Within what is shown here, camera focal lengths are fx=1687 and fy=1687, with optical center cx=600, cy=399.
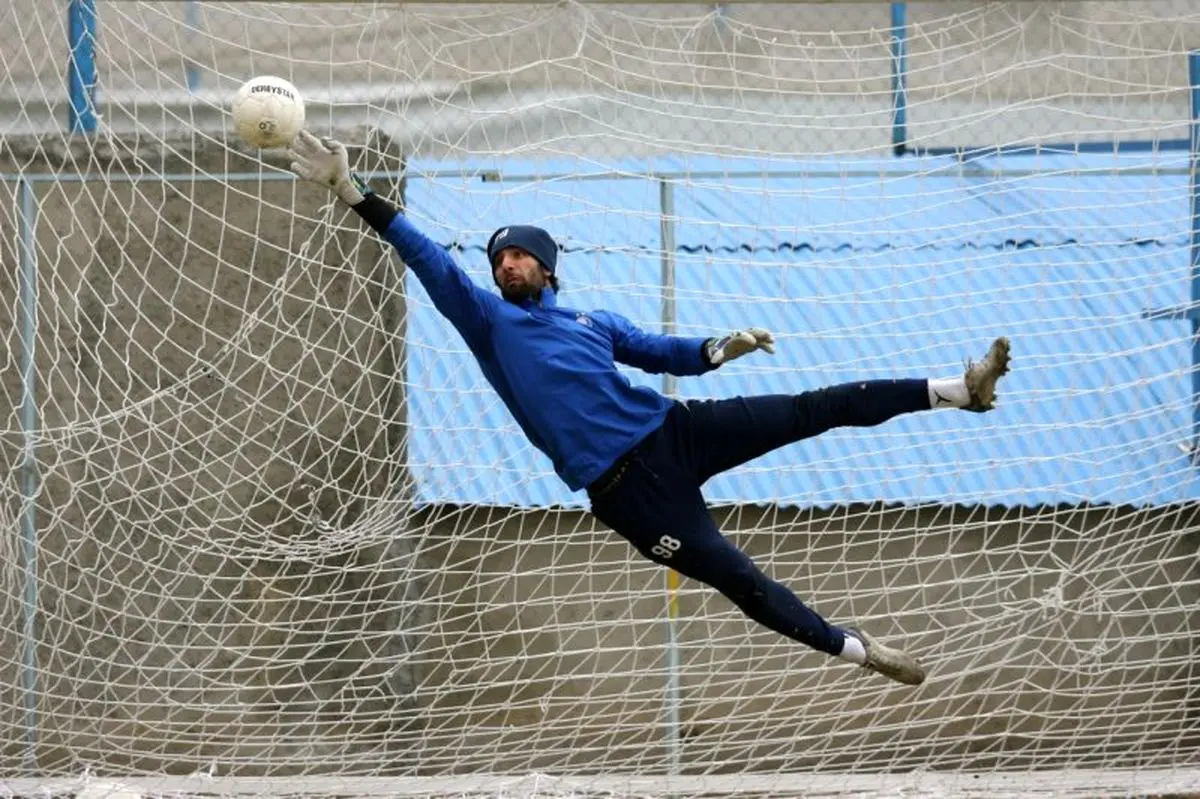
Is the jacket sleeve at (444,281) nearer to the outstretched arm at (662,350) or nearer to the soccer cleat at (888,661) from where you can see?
the outstretched arm at (662,350)

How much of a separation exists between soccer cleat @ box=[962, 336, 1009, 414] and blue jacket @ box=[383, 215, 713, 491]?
30.3 inches

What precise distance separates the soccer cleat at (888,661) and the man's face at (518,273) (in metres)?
1.43

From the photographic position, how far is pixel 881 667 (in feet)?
17.1

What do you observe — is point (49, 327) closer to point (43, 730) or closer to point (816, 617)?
point (43, 730)

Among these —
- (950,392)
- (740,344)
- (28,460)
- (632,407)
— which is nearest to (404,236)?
(632,407)

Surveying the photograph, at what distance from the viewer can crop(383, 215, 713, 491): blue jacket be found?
4.82m

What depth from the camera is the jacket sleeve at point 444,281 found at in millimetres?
4691

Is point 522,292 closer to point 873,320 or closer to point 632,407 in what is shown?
point 632,407

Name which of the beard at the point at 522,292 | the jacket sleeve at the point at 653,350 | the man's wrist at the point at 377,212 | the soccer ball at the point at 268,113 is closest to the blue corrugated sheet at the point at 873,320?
the jacket sleeve at the point at 653,350

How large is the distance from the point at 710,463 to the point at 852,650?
749 mm

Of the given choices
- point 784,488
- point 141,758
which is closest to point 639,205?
point 784,488

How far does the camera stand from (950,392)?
15.5 feet

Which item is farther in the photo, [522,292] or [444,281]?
[522,292]

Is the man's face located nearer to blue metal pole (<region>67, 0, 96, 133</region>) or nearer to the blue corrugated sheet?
the blue corrugated sheet
